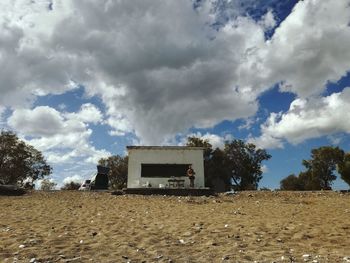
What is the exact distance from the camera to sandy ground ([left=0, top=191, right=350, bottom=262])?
29.1 ft

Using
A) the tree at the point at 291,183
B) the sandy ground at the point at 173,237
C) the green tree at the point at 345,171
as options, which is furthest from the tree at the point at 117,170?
the sandy ground at the point at 173,237

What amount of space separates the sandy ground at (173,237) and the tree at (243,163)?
47.3 metres

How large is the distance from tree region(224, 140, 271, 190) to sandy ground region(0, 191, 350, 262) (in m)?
47.3

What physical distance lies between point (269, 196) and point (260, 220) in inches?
477

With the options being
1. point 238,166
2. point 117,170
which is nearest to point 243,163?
point 238,166

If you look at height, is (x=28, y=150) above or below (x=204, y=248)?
above

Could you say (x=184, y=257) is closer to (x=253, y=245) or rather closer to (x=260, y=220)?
(x=253, y=245)

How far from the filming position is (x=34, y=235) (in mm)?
10844

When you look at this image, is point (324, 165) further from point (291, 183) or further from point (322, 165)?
point (291, 183)

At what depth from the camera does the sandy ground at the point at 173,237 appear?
349 inches

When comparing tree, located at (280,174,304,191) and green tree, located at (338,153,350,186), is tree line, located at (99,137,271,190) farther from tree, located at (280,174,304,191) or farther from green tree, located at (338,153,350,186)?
green tree, located at (338,153,350,186)

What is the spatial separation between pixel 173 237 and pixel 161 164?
82.6ft

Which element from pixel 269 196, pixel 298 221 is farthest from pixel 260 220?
pixel 269 196

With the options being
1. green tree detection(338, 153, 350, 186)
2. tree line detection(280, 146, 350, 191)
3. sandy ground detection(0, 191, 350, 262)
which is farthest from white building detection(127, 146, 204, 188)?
tree line detection(280, 146, 350, 191)
